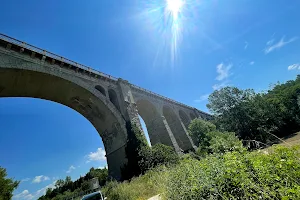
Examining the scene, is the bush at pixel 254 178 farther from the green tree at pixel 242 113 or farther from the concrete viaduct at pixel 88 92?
the green tree at pixel 242 113

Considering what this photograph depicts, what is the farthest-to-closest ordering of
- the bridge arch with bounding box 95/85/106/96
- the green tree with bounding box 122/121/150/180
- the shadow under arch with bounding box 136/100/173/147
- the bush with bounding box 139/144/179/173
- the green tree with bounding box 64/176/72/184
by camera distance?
the green tree with bounding box 64/176/72/184 < the shadow under arch with bounding box 136/100/173/147 < the bridge arch with bounding box 95/85/106/96 < the green tree with bounding box 122/121/150/180 < the bush with bounding box 139/144/179/173

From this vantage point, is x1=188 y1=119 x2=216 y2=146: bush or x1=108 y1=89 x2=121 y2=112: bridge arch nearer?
x1=108 y1=89 x2=121 y2=112: bridge arch

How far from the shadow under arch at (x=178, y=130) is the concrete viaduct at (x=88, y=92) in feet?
3.49

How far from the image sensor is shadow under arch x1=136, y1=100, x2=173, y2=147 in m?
24.4

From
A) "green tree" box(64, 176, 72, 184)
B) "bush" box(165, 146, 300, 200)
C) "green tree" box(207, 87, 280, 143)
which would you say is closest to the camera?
"bush" box(165, 146, 300, 200)

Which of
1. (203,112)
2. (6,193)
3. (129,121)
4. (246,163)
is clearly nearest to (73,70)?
(129,121)

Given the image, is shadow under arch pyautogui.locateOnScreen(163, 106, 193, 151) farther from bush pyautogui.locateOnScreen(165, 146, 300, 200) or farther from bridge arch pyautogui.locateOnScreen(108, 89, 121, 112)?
bush pyautogui.locateOnScreen(165, 146, 300, 200)

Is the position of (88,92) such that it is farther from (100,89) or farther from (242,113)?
(242,113)

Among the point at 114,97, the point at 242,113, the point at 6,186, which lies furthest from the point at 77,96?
the point at 242,113

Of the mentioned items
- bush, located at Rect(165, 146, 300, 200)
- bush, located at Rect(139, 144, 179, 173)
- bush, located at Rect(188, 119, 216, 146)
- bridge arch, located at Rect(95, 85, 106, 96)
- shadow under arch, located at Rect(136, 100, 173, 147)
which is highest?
bridge arch, located at Rect(95, 85, 106, 96)

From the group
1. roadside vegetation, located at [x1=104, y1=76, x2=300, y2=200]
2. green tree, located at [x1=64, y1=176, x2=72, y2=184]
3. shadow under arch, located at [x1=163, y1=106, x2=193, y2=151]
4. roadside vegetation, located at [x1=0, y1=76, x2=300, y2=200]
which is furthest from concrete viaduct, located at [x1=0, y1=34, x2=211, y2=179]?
green tree, located at [x1=64, y1=176, x2=72, y2=184]

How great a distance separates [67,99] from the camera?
56.0 feet

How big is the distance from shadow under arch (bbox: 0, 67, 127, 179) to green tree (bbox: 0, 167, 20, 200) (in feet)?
34.8

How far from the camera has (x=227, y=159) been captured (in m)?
3.11
